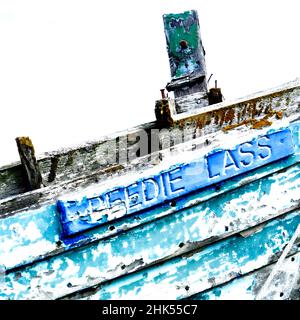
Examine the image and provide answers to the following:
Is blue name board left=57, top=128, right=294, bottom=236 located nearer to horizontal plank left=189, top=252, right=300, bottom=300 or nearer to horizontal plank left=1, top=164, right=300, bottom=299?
horizontal plank left=1, top=164, right=300, bottom=299

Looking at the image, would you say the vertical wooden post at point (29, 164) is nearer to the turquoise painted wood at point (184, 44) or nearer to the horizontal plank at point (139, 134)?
the horizontal plank at point (139, 134)

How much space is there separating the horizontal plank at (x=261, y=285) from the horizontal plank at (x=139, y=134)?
99 cm

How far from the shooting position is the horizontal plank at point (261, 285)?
317 centimetres

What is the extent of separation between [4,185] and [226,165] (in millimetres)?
1313

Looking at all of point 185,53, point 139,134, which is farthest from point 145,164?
point 185,53

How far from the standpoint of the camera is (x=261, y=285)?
3268 mm


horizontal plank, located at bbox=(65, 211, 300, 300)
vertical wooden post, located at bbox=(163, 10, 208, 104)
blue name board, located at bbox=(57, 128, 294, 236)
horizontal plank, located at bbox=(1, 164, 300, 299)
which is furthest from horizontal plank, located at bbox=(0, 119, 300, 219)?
vertical wooden post, located at bbox=(163, 10, 208, 104)

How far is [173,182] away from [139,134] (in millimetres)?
353

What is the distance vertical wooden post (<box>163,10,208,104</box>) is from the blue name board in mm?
834

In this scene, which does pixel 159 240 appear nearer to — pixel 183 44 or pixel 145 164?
pixel 145 164

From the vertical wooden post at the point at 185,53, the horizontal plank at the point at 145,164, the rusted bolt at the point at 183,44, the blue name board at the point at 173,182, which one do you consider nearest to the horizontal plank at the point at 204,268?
the blue name board at the point at 173,182

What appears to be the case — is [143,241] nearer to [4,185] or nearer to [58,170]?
[58,170]
